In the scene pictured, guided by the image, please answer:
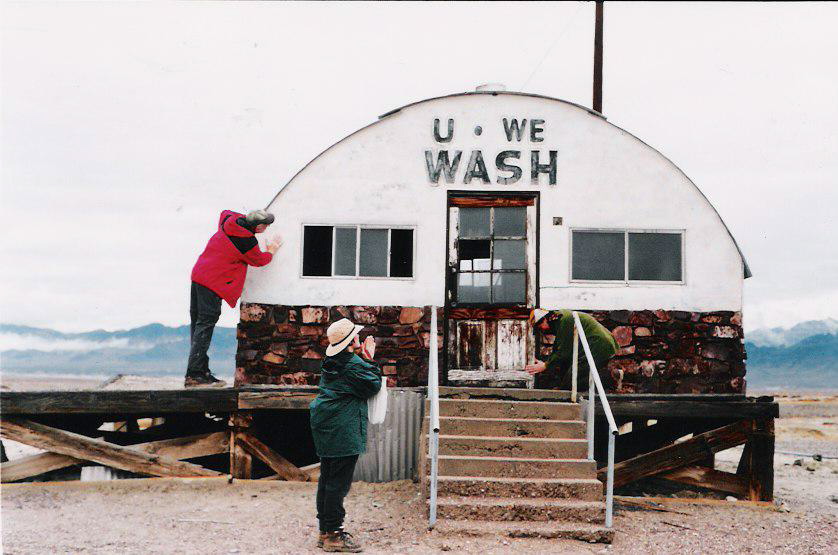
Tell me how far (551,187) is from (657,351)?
239 cm

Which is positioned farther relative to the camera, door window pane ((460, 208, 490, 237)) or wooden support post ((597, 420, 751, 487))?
door window pane ((460, 208, 490, 237))

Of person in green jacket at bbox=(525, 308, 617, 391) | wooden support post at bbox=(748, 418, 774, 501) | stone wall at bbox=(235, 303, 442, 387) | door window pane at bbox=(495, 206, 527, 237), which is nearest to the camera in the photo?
person in green jacket at bbox=(525, 308, 617, 391)

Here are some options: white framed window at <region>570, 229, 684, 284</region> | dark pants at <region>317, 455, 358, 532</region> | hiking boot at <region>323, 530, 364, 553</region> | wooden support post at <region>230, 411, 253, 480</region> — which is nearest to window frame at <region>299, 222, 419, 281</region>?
wooden support post at <region>230, 411, 253, 480</region>

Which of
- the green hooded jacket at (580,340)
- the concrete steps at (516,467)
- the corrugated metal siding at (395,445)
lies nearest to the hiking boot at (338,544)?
the concrete steps at (516,467)

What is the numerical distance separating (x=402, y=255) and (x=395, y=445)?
7.74 feet

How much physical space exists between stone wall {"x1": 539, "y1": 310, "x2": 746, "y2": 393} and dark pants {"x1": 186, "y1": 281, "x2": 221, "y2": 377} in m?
3.97

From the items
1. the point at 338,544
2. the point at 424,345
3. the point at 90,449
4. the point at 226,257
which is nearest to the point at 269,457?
the point at 90,449

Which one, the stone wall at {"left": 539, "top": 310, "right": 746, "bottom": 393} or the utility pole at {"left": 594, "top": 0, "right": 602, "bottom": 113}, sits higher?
the utility pole at {"left": 594, "top": 0, "right": 602, "bottom": 113}

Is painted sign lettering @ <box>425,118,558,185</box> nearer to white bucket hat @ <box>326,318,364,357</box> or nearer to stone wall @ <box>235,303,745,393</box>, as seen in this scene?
stone wall @ <box>235,303,745,393</box>

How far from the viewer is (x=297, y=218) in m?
10.4

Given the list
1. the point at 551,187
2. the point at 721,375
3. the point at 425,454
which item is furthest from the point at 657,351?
the point at 425,454

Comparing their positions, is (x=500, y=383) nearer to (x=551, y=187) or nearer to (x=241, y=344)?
(x=551, y=187)

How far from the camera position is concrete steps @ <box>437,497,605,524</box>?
24.2ft

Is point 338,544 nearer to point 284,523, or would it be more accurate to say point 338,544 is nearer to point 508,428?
point 284,523
